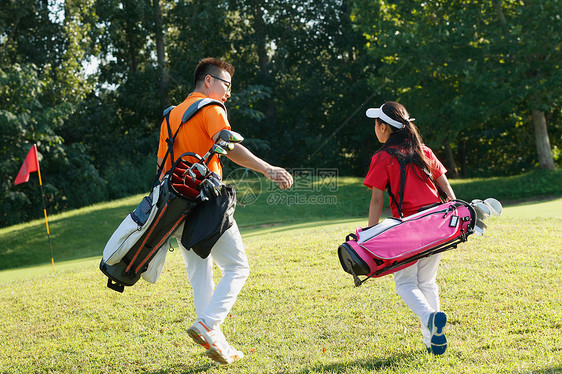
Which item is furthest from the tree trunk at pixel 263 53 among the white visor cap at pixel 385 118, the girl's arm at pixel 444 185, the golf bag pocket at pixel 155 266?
the golf bag pocket at pixel 155 266

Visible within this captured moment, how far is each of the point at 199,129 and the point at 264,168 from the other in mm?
595

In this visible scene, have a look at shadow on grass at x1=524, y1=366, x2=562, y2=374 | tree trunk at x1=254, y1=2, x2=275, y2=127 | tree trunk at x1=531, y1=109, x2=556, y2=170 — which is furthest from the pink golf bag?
tree trunk at x1=254, y1=2, x2=275, y2=127

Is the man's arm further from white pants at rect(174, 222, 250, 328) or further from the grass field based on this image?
the grass field

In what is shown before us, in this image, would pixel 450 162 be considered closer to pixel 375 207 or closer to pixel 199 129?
pixel 375 207

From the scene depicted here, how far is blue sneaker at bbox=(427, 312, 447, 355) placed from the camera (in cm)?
400

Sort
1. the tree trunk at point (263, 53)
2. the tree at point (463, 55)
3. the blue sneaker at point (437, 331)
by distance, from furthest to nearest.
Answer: the tree trunk at point (263, 53)
the tree at point (463, 55)
the blue sneaker at point (437, 331)

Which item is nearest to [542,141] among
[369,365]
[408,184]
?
[408,184]

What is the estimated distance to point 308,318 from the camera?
18.0ft

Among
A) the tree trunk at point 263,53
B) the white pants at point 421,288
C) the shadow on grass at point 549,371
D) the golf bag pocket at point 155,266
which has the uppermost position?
the tree trunk at point 263,53

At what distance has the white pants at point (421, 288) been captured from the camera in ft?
13.7

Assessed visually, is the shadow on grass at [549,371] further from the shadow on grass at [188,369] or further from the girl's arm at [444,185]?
the shadow on grass at [188,369]

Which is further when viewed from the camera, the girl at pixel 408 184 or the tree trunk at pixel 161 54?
the tree trunk at pixel 161 54

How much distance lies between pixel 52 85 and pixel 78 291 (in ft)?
58.3

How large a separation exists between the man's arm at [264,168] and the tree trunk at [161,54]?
25322 mm
